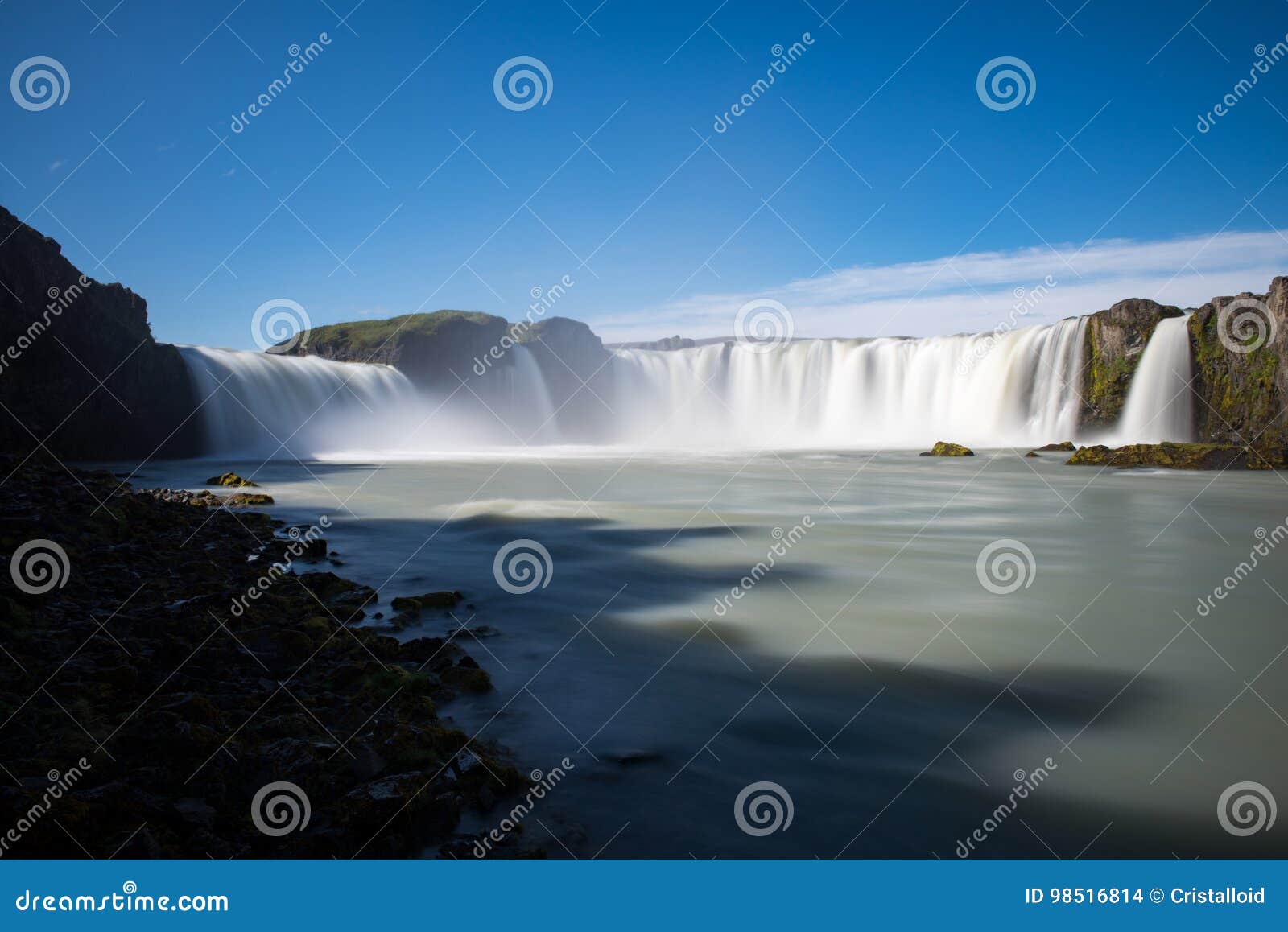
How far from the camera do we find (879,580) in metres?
8.70

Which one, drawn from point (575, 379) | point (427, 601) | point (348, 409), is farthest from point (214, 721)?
point (575, 379)

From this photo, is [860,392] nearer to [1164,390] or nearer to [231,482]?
[1164,390]

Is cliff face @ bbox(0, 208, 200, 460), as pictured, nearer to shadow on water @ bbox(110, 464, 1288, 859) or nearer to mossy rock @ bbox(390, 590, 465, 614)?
mossy rock @ bbox(390, 590, 465, 614)

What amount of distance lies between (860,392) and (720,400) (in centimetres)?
1194

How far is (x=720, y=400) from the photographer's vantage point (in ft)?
201

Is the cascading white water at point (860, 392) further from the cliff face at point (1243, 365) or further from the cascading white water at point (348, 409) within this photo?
the cascading white water at point (348, 409)

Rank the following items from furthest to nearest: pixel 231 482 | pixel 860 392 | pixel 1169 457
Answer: pixel 860 392 < pixel 1169 457 < pixel 231 482

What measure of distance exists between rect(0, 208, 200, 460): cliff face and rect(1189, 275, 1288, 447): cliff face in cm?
4980

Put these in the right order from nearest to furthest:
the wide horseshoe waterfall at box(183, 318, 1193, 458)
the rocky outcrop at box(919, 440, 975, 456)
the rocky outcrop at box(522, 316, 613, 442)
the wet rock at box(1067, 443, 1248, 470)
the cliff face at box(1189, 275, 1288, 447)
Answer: the wet rock at box(1067, 443, 1248, 470), the cliff face at box(1189, 275, 1288, 447), the rocky outcrop at box(919, 440, 975, 456), the wide horseshoe waterfall at box(183, 318, 1193, 458), the rocky outcrop at box(522, 316, 613, 442)

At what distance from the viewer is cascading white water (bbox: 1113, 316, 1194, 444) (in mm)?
37719

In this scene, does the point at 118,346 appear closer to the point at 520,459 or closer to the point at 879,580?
the point at 520,459

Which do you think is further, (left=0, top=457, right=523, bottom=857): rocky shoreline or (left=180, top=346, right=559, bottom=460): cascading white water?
(left=180, top=346, right=559, bottom=460): cascading white water

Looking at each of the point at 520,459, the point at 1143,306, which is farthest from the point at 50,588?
the point at 1143,306

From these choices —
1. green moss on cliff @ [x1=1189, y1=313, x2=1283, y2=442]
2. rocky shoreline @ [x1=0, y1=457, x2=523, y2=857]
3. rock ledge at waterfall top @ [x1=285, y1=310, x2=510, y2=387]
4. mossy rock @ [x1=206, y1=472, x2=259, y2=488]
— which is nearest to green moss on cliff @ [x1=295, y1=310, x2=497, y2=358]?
rock ledge at waterfall top @ [x1=285, y1=310, x2=510, y2=387]
